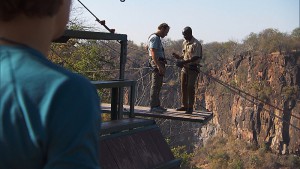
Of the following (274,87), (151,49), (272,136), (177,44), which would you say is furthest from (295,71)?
(151,49)

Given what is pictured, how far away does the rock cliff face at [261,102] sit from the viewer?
103 ft

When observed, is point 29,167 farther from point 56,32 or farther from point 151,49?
point 151,49

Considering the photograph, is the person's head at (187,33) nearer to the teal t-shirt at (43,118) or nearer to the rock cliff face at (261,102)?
the teal t-shirt at (43,118)

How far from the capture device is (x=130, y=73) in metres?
34.6

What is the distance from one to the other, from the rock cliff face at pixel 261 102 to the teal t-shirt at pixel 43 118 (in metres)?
29.3

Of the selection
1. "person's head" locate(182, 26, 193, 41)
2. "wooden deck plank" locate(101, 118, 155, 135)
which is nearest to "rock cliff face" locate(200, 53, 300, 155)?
"person's head" locate(182, 26, 193, 41)

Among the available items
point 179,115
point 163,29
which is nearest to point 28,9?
point 163,29

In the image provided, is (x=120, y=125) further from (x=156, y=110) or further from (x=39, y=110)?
(x=156, y=110)

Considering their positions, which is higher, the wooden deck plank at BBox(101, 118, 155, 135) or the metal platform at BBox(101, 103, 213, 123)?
the wooden deck plank at BBox(101, 118, 155, 135)

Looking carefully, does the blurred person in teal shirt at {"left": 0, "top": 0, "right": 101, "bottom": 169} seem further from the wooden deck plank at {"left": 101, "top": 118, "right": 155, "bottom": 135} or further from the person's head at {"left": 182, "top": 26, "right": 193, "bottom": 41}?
the person's head at {"left": 182, "top": 26, "right": 193, "bottom": 41}

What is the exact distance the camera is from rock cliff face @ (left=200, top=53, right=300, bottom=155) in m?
31.4

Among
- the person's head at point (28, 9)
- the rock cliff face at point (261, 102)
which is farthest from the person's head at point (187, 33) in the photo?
the rock cliff face at point (261, 102)

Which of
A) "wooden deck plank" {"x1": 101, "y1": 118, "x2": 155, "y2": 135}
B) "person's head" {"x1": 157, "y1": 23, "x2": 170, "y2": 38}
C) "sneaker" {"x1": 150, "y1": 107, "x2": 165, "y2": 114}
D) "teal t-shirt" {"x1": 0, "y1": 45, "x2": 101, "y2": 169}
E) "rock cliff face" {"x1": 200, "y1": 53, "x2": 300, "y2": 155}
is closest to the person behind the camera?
"teal t-shirt" {"x1": 0, "y1": 45, "x2": 101, "y2": 169}

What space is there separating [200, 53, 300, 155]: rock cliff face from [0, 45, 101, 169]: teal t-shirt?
29.3 metres
